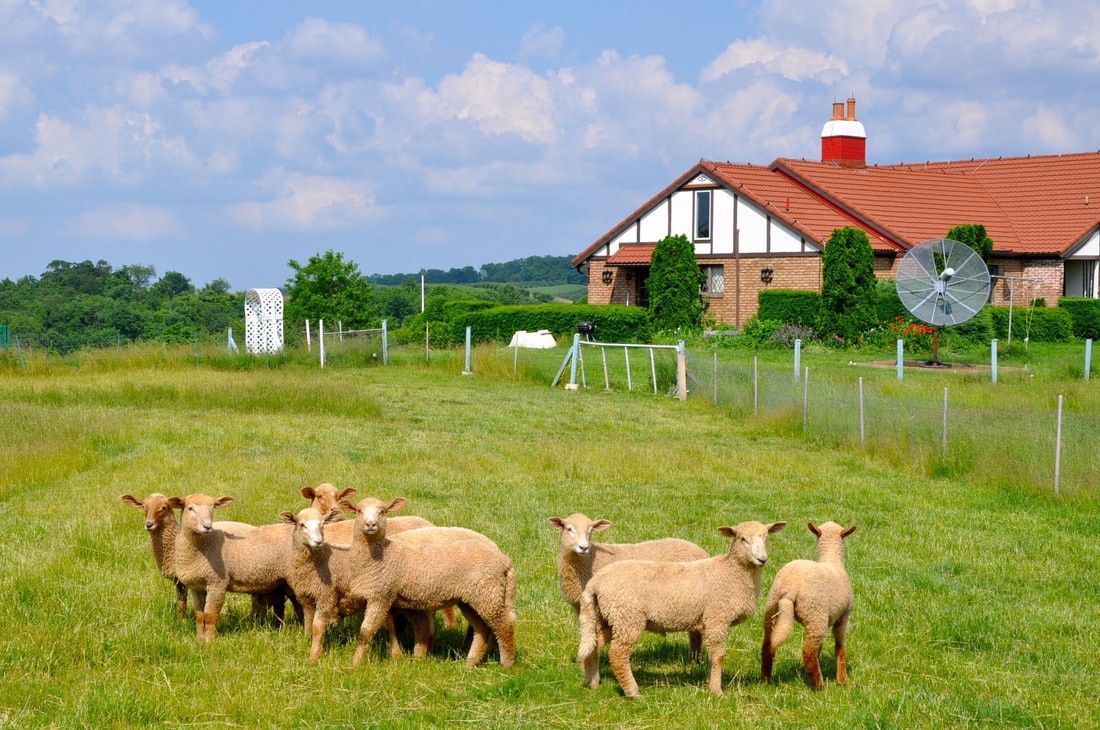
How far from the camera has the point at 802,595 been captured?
8172mm

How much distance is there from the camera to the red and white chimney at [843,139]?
54.9 meters

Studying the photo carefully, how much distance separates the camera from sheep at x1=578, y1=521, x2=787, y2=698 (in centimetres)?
802

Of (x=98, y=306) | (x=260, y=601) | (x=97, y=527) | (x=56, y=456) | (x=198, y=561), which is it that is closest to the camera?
(x=198, y=561)

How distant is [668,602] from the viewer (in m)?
8.12

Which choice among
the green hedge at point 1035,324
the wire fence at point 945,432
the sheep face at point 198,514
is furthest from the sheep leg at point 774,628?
the green hedge at point 1035,324

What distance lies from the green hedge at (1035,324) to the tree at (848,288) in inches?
143

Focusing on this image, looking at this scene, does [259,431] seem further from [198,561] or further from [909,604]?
[909,604]

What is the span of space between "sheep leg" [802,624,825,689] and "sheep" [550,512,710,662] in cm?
104

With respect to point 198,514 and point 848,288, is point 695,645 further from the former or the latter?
point 848,288

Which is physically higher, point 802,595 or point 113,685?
point 802,595

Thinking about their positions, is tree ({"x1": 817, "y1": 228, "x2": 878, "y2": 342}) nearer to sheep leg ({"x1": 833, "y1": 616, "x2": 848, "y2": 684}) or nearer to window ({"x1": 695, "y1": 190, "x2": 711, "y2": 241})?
window ({"x1": 695, "y1": 190, "x2": 711, "y2": 241})

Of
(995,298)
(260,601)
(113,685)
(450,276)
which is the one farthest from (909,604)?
(450,276)

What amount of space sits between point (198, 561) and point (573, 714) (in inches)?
129

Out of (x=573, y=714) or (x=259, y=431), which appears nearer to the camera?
(x=573, y=714)
